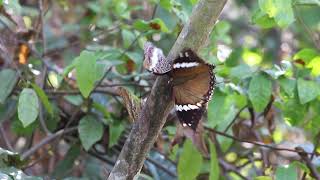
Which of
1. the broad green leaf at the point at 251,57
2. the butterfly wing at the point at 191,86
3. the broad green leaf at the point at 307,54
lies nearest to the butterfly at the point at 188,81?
the butterfly wing at the point at 191,86

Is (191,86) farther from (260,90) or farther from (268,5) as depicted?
(260,90)

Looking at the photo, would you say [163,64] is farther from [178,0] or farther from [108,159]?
[108,159]

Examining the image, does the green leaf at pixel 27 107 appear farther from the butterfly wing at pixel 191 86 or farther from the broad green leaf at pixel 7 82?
the butterfly wing at pixel 191 86

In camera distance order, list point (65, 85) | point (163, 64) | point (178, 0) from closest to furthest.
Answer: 1. point (163, 64)
2. point (178, 0)
3. point (65, 85)

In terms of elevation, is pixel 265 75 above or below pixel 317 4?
below

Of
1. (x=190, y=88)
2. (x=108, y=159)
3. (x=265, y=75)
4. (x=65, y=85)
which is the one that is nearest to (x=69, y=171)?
(x=108, y=159)
